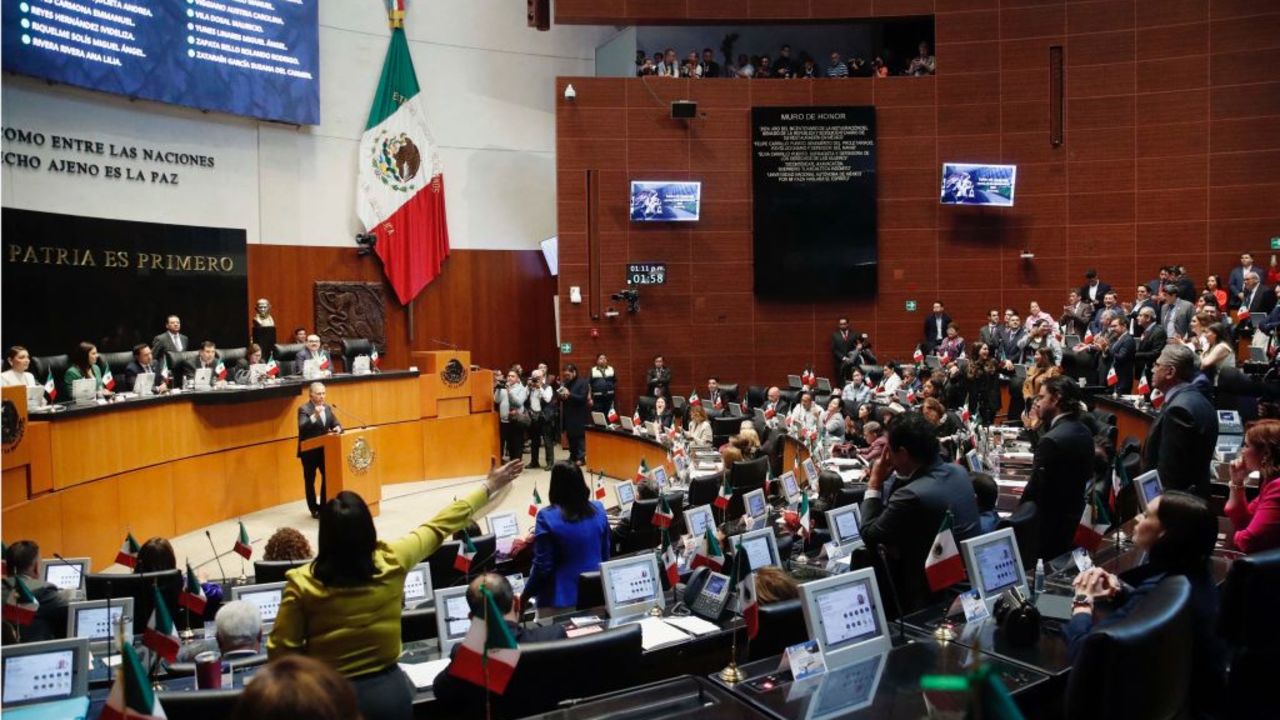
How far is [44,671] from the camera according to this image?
3211 millimetres

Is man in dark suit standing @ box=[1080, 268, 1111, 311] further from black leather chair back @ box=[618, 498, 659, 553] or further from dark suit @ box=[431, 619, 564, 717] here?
dark suit @ box=[431, 619, 564, 717]

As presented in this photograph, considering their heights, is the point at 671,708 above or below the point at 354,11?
below

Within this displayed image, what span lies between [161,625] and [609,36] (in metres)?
15.7

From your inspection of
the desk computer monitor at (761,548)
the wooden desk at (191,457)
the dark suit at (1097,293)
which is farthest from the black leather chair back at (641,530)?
the dark suit at (1097,293)

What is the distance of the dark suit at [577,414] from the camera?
14633 millimetres

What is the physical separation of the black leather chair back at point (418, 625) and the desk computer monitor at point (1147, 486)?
3.37 meters

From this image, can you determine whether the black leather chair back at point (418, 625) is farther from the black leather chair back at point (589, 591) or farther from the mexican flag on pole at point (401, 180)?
the mexican flag on pole at point (401, 180)

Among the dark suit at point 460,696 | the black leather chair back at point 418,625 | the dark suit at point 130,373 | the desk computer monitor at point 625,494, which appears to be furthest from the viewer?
the dark suit at point 130,373

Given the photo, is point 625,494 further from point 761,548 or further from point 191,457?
point 191,457

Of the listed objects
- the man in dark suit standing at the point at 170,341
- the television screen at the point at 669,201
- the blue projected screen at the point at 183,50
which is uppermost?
the blue projected screen at the point at 183,50

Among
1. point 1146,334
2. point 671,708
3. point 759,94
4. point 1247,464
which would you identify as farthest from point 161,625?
point 759,94

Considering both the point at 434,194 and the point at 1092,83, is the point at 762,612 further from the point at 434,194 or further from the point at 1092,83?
the point at 1092,83

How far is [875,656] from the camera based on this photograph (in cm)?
308

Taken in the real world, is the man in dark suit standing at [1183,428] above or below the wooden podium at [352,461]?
above
